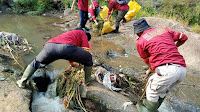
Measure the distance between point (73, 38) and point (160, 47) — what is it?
4.62ft

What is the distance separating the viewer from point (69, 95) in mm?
2738

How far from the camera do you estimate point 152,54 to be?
2.19 meters

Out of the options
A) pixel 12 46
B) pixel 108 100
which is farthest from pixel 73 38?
pixel 12 46

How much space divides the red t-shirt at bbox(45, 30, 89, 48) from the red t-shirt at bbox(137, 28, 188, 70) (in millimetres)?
1038

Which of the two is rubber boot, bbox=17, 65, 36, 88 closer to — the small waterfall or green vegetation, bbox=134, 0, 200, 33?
the small waterfall

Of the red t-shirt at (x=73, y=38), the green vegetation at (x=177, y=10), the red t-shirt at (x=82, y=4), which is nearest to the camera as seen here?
the red t-shirt at (x=73, y=38)

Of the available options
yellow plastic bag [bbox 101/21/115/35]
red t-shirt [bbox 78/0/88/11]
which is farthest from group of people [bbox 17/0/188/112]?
yellow plastic bag [bbox 101/21/115/35]

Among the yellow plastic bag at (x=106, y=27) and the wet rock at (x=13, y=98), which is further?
the yellow plastic bag at (x=106, y=27)

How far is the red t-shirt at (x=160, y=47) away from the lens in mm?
2047

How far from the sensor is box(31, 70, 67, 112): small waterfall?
279 centimetres

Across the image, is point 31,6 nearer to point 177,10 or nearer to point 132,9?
point 132,9

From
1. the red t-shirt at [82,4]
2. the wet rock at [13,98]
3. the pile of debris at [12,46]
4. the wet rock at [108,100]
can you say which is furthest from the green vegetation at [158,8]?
the wet rock at [13,98]

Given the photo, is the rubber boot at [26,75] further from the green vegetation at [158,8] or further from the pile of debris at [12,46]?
the green vegetation at [158,8]

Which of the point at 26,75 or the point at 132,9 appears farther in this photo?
the point at 132,9
